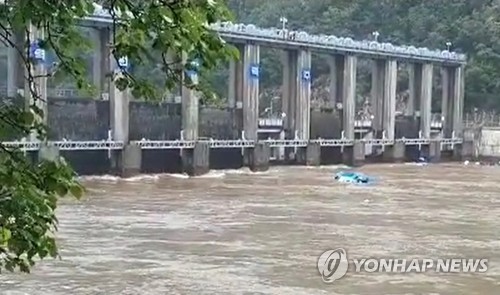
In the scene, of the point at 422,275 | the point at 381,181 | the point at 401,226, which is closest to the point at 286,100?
the point at 381,181

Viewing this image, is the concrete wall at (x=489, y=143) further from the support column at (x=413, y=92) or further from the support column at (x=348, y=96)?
the support column at (x=348, y=96)

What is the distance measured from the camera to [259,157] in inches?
2078

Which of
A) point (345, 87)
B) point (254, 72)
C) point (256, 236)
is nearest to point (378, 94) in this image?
point (345, 87)

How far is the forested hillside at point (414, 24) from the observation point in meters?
84.1

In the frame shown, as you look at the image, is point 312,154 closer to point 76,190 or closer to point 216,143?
point 216,143

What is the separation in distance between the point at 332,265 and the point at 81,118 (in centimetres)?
2789

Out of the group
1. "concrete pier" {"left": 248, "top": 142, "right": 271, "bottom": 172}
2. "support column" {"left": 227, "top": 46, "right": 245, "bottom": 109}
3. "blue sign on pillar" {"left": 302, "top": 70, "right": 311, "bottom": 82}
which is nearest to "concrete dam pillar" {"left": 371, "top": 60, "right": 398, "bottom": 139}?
"blue sign on pillar" {"left": 302, "top": 70, "right": 311, "bottom": 82}

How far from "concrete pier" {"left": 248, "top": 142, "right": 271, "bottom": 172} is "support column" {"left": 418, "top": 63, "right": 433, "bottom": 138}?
2145cm

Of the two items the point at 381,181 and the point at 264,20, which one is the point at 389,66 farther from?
the point at 264,20

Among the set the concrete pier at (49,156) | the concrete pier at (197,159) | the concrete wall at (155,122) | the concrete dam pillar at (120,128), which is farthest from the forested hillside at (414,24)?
the concrete pier at (49,156)

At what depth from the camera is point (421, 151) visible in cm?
6962

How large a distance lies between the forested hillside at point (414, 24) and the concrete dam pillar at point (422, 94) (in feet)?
37.0

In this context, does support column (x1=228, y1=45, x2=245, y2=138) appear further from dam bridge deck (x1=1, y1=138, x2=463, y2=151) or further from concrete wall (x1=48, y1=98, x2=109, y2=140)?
concrete wall (x1=48, y1=98, x2=109, y2=140)

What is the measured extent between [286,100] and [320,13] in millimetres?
37462
